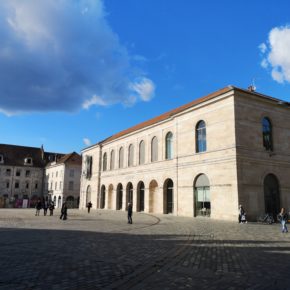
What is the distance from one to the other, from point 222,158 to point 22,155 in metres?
66.0

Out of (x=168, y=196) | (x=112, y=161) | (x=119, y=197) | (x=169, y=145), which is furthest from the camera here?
(x=112, y=161)

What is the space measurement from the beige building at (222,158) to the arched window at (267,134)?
27mm

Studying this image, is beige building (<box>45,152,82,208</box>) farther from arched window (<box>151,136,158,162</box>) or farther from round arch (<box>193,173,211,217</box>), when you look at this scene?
round arch (<box>193,173,211,217</box>)

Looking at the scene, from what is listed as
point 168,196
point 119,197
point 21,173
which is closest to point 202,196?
point 168,196

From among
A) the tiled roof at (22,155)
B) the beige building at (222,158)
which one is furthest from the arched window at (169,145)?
the tiled roof at (22,155)

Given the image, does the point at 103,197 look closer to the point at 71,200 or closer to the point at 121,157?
the point at 121,157

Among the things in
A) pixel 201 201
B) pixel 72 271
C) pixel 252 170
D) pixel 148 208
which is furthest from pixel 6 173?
pixel 72 271

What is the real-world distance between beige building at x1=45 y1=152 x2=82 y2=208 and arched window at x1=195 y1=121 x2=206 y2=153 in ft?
149

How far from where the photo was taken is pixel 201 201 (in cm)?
2978

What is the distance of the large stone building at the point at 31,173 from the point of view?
2805 inches

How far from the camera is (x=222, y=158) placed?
27.8 m

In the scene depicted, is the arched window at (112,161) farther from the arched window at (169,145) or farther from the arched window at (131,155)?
the arched window at (169,145)

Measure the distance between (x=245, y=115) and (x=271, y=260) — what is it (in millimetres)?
20128

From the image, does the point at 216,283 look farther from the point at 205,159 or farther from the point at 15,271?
the point at 205,159
